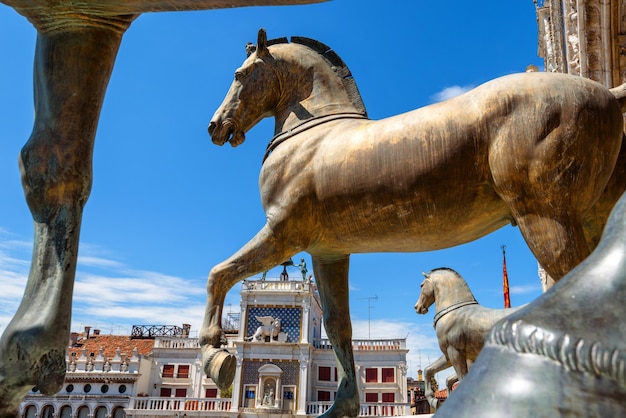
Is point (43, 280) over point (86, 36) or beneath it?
beneath

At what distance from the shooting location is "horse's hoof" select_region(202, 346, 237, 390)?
2744 millimetres

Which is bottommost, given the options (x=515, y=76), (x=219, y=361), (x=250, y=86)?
(x=219, y=361)

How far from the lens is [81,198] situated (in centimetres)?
190

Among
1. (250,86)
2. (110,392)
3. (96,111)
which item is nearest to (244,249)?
(250,86)

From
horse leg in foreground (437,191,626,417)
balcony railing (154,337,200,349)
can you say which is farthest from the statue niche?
horse leg in foreground (437,191,626,417)

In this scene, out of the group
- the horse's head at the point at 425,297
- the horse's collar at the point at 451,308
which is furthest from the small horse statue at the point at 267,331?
the horse's collar at the point at 451,308

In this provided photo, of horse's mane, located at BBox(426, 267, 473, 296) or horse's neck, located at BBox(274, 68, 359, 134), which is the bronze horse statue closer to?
horse's neck, located at BBox(274, 68, 359, 134)

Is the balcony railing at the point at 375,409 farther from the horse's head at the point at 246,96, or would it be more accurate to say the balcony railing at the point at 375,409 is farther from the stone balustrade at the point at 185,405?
the horse's head at the point at 246,96

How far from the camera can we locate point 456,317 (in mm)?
7547

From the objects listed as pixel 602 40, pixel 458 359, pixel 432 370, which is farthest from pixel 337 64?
pixel 432 370

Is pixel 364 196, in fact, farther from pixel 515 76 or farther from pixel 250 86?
pixel 250 86

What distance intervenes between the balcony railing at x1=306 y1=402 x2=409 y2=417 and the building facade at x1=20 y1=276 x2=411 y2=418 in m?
0.08

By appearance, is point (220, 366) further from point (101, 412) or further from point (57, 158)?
point (101, 412)

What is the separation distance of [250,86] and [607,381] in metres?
3.29
